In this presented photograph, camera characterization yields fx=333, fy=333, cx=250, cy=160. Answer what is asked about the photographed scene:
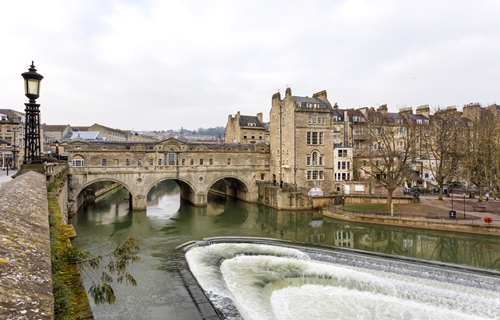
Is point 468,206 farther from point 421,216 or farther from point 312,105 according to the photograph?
point 312,105

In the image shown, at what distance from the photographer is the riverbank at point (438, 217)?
91.8ft

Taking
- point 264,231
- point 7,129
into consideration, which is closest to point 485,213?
point 264,231

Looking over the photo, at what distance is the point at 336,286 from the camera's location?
688 inches

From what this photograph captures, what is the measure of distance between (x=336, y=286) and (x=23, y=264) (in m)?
16.5

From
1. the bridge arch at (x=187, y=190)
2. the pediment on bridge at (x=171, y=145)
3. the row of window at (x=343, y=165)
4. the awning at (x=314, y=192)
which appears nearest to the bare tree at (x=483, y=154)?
the row of window at (x=343, y=165)

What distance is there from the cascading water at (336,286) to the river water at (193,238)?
64 cm

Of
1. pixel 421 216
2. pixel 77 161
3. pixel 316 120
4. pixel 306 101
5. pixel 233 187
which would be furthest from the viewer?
pixel 233 187

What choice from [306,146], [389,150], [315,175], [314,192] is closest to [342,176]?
[315,175]

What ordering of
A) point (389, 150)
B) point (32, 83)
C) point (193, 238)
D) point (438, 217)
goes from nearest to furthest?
point (32, 83)
point (193, 238)
point (438, 217)
point (389, 150)

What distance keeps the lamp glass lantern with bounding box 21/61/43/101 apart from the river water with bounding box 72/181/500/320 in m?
9.24

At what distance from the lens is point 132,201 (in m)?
39.2

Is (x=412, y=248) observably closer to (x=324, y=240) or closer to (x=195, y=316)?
(x=324, y=240)

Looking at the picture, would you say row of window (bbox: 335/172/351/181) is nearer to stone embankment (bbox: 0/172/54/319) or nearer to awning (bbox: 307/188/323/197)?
awning (bbox: 307/188/323/197)

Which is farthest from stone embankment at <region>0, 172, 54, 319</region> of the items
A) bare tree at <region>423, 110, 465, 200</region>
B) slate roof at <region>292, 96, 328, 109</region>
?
bare tree at <region>423, 110, 465, 200</region>
